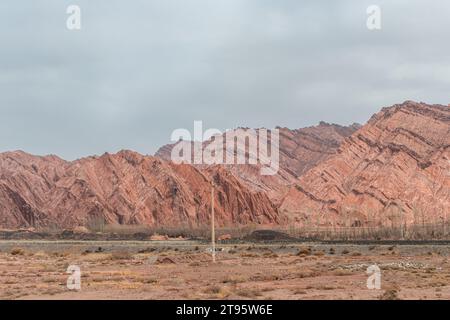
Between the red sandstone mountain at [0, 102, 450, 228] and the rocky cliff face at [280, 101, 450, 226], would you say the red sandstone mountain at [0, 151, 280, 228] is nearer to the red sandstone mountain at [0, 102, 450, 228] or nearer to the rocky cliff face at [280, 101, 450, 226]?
the red sandstone mountain at [0, 102, 450, 228]

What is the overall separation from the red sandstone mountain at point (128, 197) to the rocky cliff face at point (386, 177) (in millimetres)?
13129

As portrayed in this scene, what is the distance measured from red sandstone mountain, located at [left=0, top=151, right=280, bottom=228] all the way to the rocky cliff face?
517 inches

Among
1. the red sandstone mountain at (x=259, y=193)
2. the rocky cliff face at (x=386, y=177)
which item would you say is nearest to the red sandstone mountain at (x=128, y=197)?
the red sandstone mountain at (x=259, y=193)

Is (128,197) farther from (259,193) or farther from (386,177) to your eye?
(386,177)

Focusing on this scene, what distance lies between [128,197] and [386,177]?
64.1 m

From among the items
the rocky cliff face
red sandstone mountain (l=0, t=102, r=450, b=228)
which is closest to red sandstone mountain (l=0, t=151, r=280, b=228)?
red sandstone mountain (l=0, t=102, r=450, b=228)

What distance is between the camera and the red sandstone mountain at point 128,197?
6191 inches

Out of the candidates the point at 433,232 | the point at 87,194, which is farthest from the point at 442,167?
the point at 87,194

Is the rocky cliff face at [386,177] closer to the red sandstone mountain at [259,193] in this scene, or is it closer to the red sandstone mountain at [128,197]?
the red sandstone mountain at [259,193]

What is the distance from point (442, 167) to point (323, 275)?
12891 centimetres

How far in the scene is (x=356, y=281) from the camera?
28.5 m

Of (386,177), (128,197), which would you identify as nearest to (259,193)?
(386,177)

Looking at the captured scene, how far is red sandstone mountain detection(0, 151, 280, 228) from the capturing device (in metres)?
157

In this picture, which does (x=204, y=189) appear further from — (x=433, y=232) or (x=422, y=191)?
(x=433, y=232)
